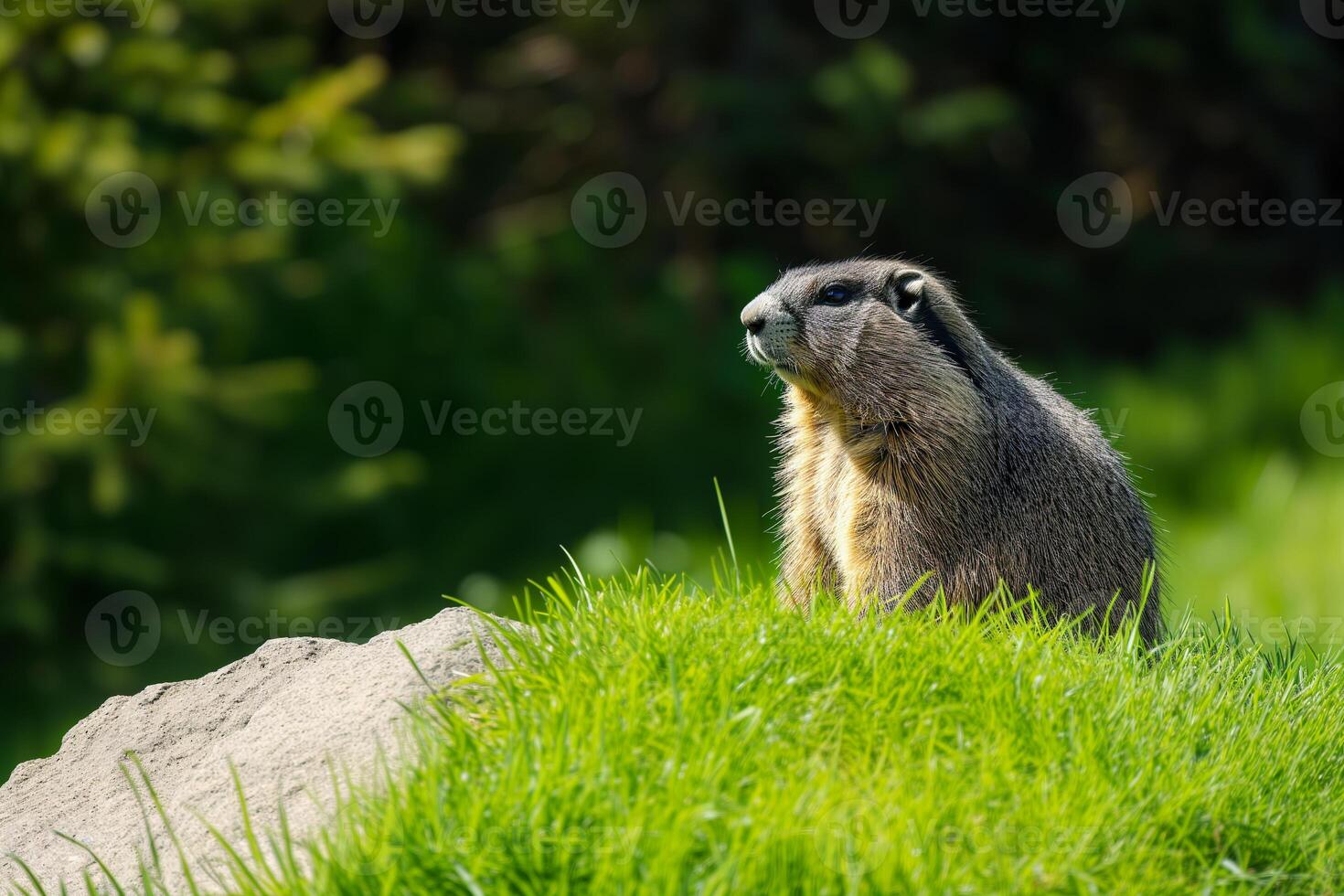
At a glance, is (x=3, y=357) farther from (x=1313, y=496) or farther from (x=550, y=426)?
(x=1313, y=496)

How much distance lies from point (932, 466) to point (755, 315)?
2.48 feet

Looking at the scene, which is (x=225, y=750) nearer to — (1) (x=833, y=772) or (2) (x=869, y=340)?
(1) (x=833, y=772)

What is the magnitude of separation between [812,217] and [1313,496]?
15.1 feet

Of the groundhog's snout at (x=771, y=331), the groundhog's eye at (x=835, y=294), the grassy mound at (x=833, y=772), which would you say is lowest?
the grassy mound at (x=833, y=772)

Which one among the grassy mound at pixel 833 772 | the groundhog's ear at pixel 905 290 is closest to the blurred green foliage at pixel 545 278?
the groundhog's ear at pixel 905 290

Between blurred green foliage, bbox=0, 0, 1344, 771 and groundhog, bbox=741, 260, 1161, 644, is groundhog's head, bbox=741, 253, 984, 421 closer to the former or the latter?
groundhog, bbox=741, 260, 1161, 644

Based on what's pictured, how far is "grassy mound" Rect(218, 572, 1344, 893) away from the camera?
3115mm

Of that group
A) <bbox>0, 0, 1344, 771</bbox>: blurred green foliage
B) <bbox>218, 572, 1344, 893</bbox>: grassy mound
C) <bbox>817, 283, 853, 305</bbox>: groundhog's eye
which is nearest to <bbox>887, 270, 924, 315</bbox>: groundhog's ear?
<bbox>817, 283, 853, 305</bbox>: groundhog's eye

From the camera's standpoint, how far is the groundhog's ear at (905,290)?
4898mm

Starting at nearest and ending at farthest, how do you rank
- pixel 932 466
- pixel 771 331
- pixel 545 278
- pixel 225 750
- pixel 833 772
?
pixel 833 772 < pixel 225 750 < pixel 932 466 < pixel 771 331 < pixel 545 278

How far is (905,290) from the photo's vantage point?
4918 millimetres

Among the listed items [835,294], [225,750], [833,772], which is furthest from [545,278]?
[833,772]

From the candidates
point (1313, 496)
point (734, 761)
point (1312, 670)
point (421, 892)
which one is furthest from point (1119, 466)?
point (1313, 496)

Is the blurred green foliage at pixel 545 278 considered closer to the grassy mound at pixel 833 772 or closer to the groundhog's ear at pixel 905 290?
the groundhog's ear at pixel 905 290
